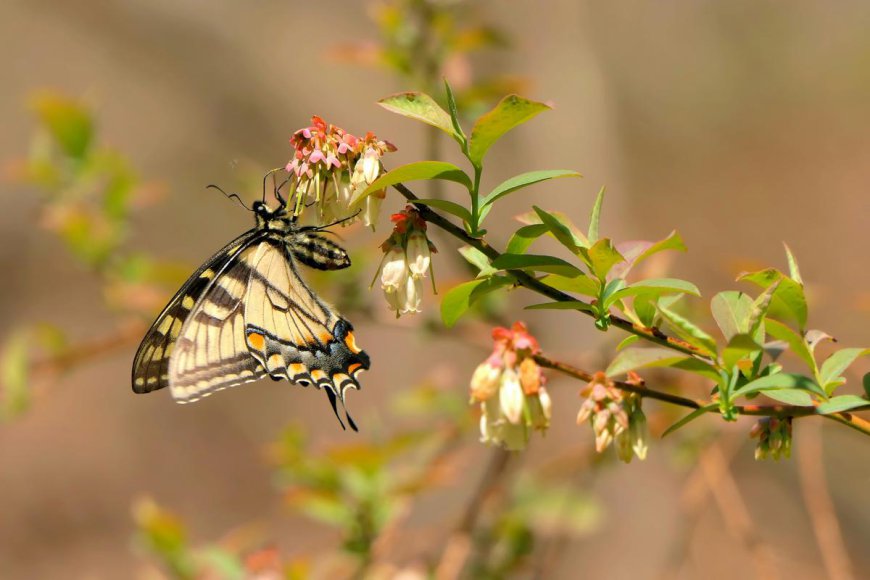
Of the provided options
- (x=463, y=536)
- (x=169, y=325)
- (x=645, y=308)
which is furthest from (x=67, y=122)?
(x=645, y=308)

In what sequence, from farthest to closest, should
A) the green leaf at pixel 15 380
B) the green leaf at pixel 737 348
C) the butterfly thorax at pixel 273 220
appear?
the green leaf at pixel 15 380 → the butterfly thorax at pixel 273 220 → the green leaf at pixel 737 348

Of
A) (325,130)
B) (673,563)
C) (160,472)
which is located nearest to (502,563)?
(673,563)

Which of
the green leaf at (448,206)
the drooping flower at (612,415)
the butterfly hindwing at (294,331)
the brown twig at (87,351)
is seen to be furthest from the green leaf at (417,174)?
the brown twig at (87,351)

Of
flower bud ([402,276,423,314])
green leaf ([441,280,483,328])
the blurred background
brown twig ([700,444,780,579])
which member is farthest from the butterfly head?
the blurred background

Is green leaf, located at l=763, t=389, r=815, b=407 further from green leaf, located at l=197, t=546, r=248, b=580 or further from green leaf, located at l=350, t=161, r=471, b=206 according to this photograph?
green leaf, located at l=197, t=546, r=248, b=580

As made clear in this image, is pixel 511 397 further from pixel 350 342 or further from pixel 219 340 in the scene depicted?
pixel 219 340

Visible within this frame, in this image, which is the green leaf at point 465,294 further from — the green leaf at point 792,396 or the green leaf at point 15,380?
the green leaf at point 15,380
